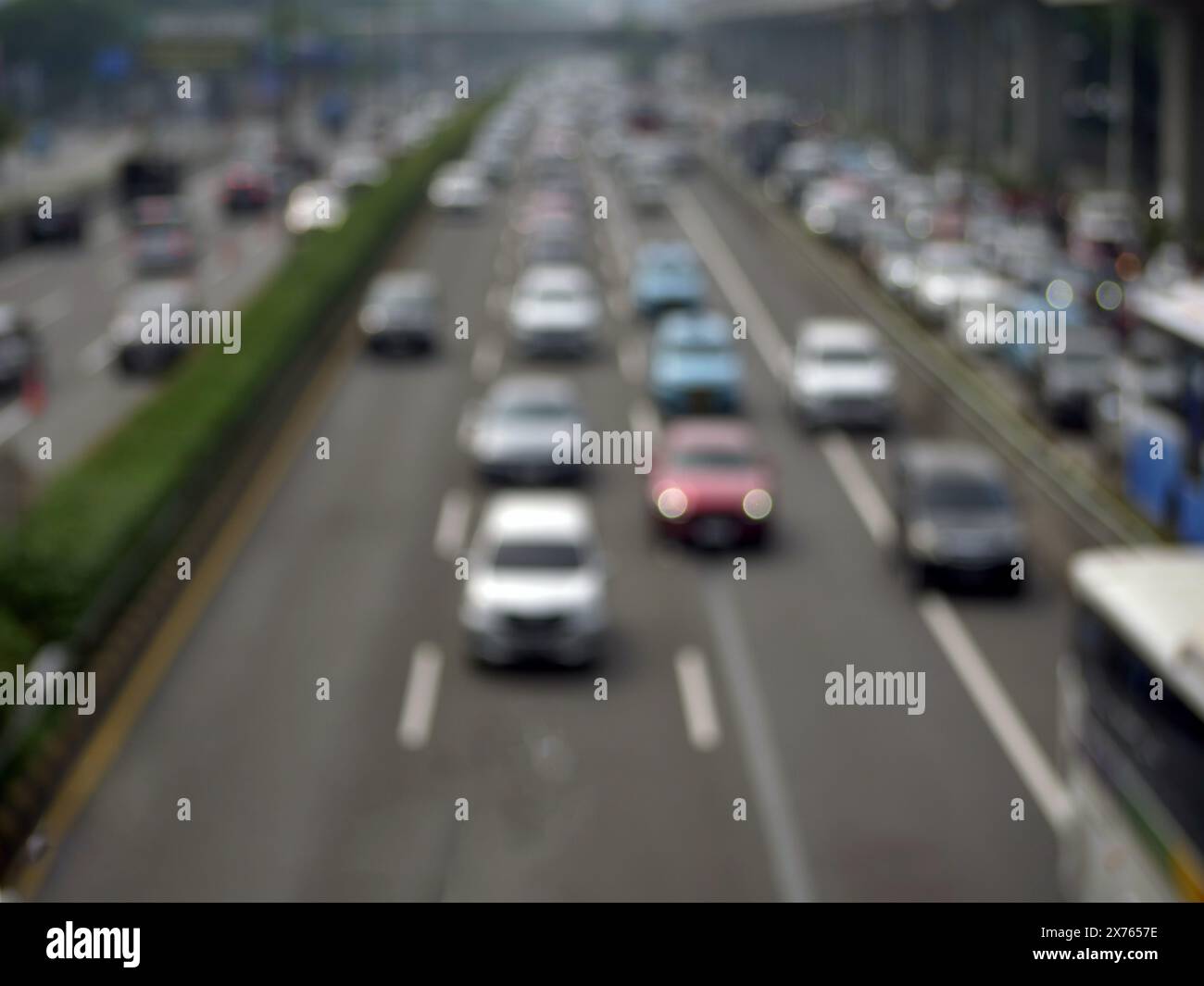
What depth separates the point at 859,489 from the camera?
1264 inches

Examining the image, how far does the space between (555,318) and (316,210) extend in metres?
18.7

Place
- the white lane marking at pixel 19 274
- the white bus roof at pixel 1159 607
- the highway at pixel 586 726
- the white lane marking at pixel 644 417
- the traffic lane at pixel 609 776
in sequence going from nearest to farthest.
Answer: the white bus roof at pixel 1159 607 → the traffic lane at pixel 609 776 → the highway at pixel 586 726 → the white lane marking at pixel 644 417 → the white lane marking at pixel 19 274

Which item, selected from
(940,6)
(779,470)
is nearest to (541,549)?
(779,470)

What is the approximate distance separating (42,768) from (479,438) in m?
14.5

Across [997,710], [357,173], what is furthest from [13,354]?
[357,173]

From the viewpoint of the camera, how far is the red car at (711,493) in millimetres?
27797

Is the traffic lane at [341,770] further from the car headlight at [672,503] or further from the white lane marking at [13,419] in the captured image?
the white lane marking at [13,419]

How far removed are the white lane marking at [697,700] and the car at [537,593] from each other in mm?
1081

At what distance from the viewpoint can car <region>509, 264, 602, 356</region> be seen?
144 feet

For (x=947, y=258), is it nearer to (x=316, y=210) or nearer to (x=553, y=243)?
(x=553, y=243)

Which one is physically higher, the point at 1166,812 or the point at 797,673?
the point at 1166,812

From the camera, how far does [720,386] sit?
36.9 meters

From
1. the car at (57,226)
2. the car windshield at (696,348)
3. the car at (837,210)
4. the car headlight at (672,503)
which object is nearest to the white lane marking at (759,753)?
the car headlight at (672,503)
